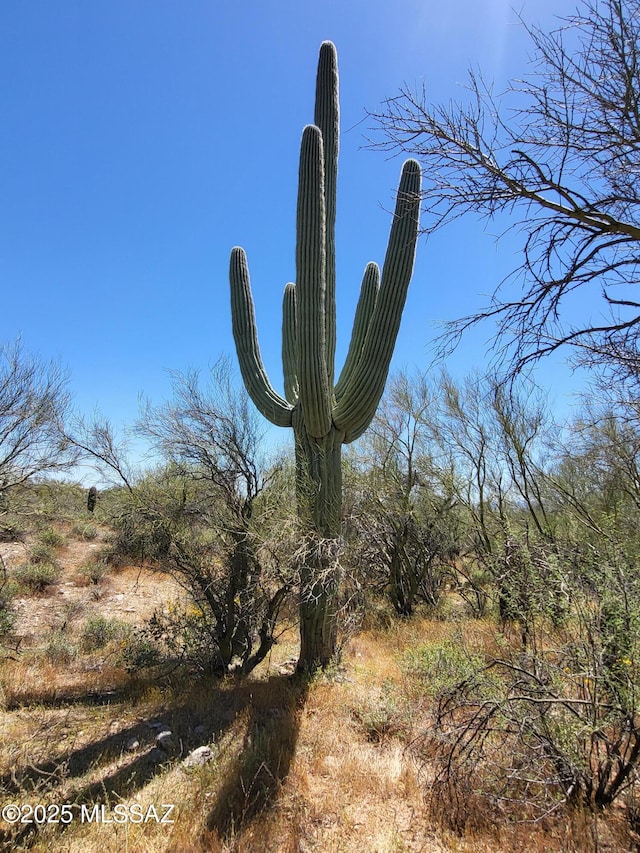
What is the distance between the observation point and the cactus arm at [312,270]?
5109 mm

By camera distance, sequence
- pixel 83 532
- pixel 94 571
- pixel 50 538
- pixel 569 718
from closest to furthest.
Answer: pixel 569 718
pixel 94 571
pixel 50 538
pixel 83 532

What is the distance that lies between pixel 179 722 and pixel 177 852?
1.98m

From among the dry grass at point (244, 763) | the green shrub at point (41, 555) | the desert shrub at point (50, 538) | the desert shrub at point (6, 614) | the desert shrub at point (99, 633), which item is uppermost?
the desert shrub at point (50, 538)

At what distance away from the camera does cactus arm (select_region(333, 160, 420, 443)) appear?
17.9 feet

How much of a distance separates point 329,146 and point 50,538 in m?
12.0

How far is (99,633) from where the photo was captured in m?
7.08

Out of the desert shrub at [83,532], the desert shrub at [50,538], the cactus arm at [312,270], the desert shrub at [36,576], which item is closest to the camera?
the cactus arm at [312,270]

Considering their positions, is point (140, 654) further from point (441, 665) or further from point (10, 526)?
point (441, 665)

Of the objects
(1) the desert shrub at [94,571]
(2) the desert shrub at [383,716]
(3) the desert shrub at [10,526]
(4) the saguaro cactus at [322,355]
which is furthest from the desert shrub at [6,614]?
(2) the desert shrub at [383,716]

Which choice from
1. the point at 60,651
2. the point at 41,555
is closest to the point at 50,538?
A: the point at 41,555

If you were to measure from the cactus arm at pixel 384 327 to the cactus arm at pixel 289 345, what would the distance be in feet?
3.36

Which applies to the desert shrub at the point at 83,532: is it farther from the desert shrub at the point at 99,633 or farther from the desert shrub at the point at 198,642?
the desert shrub at the point at 198,642

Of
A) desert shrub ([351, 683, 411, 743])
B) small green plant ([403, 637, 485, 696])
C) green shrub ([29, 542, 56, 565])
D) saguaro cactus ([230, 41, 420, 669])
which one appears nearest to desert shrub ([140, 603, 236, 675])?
saguaro cactus ([230, 41, 420, 669])

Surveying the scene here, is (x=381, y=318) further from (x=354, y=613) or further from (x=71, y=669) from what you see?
(x=71, y=669)
